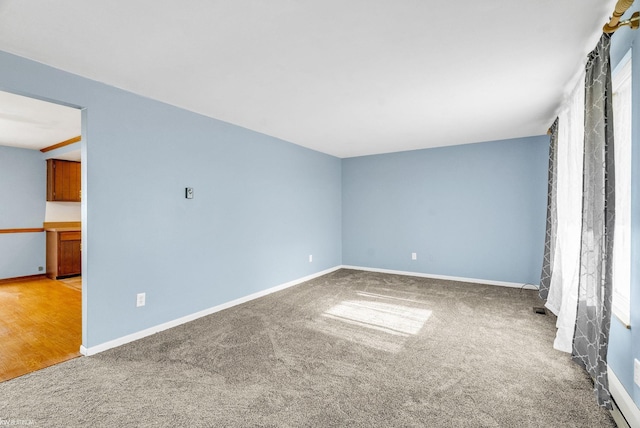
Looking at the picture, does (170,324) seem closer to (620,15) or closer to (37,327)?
(37,327)

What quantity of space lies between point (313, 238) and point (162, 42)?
3853mm

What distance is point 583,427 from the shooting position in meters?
1.64

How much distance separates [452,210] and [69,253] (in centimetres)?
685

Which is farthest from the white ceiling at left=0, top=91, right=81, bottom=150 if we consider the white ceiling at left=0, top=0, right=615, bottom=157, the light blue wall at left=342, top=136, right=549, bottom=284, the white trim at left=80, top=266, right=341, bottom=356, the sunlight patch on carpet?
the light blue wall at left=342, top=136, right=549, bottom=284

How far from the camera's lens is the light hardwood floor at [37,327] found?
2426 millimetres

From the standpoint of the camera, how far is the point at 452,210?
16.8ft

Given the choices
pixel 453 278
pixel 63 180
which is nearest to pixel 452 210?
pixel 453 278

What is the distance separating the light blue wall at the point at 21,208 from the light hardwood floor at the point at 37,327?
597 millimetres

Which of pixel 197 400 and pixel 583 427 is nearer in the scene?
pixel 583 427

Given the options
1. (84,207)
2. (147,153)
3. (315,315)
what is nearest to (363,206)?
(315,315)

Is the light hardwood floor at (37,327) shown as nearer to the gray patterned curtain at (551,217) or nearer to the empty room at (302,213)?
the empty room at (302,213)

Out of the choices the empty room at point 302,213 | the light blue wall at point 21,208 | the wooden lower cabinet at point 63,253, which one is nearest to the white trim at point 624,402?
the empty room at point 302,213

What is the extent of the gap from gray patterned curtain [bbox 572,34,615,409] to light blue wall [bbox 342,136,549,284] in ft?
8.85

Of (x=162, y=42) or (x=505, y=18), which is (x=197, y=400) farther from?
(x=505, y=18)
